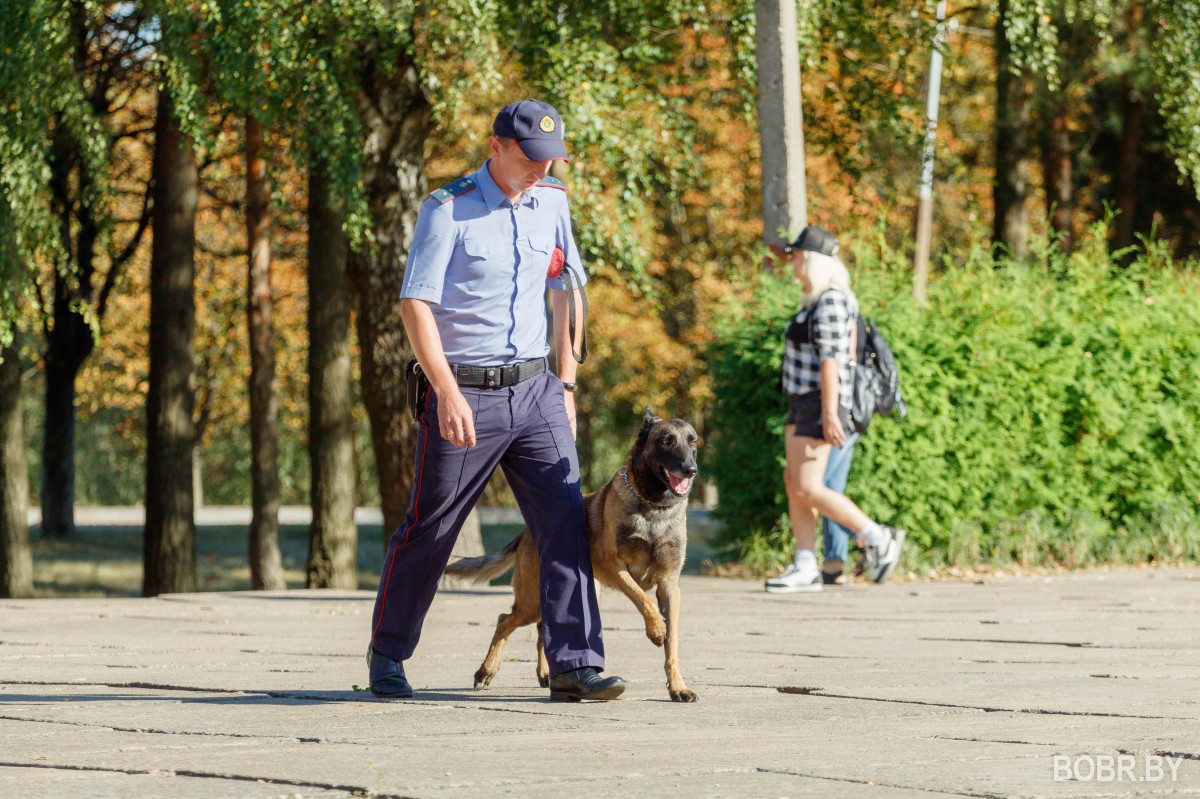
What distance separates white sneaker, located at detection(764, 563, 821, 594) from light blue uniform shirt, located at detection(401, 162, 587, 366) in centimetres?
575

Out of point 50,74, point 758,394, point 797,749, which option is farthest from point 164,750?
point 50,74

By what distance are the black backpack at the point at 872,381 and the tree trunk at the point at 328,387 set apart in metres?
8.07

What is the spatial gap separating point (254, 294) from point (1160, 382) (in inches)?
441

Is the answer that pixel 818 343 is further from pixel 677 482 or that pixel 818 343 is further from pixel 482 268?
pixel 482 268

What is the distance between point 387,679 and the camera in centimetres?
654

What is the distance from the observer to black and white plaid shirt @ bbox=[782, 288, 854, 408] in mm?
11266

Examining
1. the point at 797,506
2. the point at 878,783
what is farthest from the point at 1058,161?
the point at 878,783

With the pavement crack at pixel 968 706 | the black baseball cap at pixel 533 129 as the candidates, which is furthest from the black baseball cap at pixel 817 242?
the black baseball cap at pixel 533 129

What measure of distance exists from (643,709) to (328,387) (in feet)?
42.8

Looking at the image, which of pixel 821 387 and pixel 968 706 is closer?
pixel 968 706

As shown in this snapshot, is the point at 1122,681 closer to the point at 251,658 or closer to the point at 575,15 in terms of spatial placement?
the point at 251,658

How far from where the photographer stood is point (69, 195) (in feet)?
79.7

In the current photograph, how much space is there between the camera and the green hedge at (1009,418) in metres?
13.3

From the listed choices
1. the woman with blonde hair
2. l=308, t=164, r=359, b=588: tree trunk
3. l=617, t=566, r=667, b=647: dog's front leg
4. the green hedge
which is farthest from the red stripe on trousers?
l=308, t=164, r=359, b=588: tree trunk
